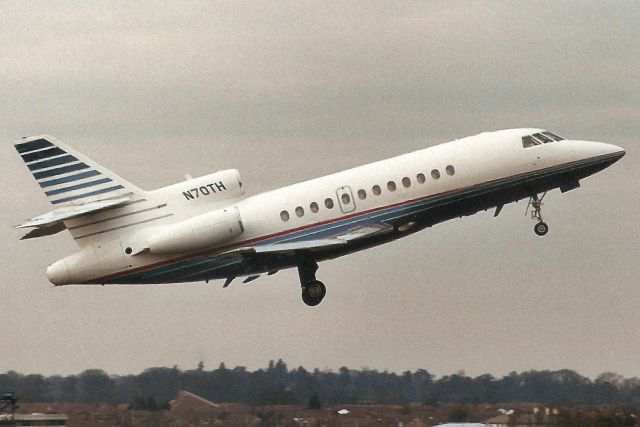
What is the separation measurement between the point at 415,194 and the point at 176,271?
25.7 ft

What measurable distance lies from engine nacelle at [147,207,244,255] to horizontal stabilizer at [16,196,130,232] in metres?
1.75

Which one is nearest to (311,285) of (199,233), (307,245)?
(307,245)

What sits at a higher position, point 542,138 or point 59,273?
point 542,138

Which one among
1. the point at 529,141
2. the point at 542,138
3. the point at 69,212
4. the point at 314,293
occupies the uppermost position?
the point at 542,138

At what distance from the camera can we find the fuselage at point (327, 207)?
52844 mm

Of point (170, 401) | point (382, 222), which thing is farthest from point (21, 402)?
point (382, 222)

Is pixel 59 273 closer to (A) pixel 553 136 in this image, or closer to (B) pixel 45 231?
(B) pixel 45 231

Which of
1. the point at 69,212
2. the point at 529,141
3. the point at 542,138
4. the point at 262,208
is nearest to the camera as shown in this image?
the point at 69,212

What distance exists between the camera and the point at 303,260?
54188 mm

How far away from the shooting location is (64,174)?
176 feet

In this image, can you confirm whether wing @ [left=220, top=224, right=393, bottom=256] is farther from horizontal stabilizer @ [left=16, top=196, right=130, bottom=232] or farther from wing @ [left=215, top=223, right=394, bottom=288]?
horizontal stabilizer @ [left=16, top=196, right=130, bottom=232]

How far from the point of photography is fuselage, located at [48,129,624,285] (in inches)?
2080

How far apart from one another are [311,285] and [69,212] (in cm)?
798

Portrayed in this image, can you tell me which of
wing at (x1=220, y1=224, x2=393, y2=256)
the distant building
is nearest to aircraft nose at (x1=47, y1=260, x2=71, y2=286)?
the distant building
